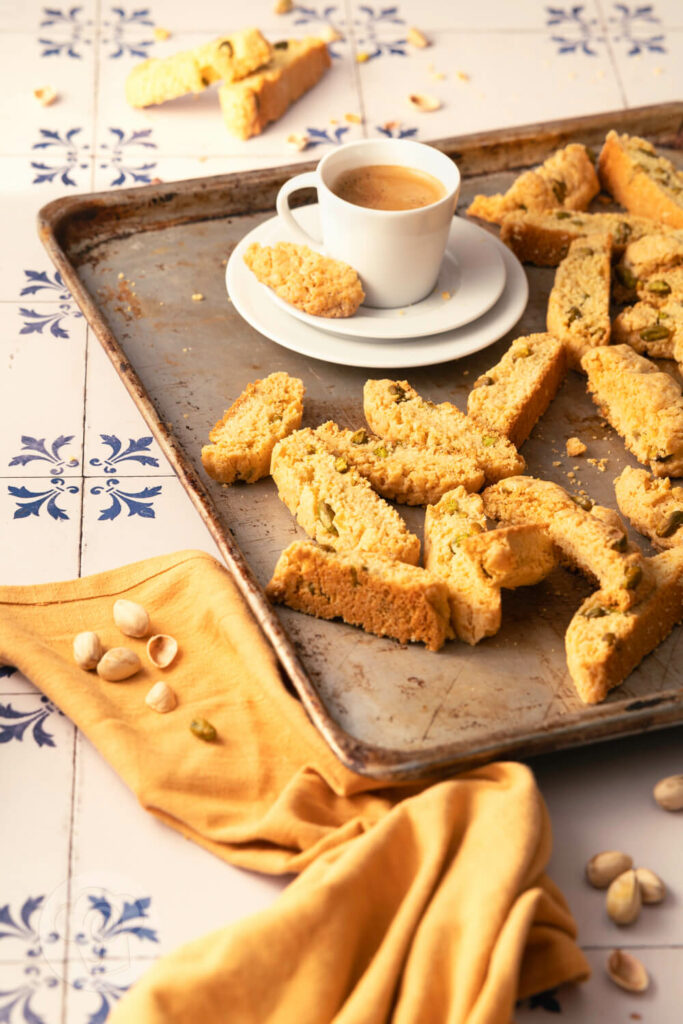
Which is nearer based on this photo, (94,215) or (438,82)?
(94,215)

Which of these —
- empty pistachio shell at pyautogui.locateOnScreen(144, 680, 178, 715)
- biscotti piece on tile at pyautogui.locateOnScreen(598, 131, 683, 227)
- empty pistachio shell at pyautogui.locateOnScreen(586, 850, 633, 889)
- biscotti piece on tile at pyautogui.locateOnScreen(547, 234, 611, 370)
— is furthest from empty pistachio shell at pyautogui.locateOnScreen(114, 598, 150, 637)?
biscotti piece on tile at pyautogui.locateOnScreen(598, 131, 683, 227)

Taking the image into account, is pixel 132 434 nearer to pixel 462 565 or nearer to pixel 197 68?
pixel 462 565

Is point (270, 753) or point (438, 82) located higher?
point (438, 82)

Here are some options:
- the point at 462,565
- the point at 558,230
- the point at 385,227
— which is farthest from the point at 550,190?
the point at 462,565

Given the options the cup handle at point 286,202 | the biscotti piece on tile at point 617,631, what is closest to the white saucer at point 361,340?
the cup handle at point 286,202

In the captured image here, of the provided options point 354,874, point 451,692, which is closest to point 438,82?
point 451,692

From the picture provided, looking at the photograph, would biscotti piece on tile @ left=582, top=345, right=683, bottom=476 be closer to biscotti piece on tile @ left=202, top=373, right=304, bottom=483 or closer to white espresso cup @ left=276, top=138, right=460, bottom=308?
white espresso cup @ left=276, top=138, right=460, bottom=308

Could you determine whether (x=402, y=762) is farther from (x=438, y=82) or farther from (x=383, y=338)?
(x=438, y=82)
